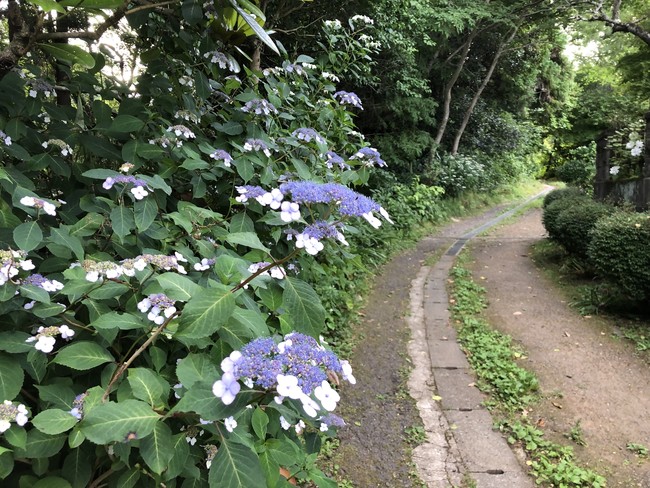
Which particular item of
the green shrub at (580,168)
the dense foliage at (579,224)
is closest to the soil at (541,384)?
the dense foliage at (579,224)

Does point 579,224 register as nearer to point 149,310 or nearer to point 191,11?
point 191,11

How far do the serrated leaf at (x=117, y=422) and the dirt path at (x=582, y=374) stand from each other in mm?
2634

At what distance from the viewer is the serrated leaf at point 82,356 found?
1003 mm

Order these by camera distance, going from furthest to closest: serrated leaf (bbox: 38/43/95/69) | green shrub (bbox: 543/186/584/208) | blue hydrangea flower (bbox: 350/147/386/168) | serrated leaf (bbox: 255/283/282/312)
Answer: green shrub (bbox: 543/186/584/208)
blue hydrangea flower (bbox: 350/147/386/168)
serrated leaf (bbox: 38/43/95/69)
serrated leaf (bbox: 255/283/282/312)

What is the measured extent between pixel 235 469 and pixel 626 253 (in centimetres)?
457

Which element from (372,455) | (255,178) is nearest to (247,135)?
(255,178)

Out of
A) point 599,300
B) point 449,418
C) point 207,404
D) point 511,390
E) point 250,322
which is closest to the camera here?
point 207,404

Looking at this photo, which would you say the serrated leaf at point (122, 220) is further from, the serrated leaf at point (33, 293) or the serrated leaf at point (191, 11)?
the serrated leaf at point (191, 11)

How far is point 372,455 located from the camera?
2611 mm

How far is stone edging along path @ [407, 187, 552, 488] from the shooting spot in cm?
248

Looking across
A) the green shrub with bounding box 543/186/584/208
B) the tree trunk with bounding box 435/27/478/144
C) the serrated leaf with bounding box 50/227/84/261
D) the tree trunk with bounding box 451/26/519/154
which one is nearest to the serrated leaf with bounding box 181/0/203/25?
the serrated leaf with bounding box 50/227/84/261

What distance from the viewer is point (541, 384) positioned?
345cm

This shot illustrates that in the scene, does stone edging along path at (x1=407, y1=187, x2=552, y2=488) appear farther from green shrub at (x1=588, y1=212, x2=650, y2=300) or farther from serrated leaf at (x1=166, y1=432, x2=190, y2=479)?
serrated leaf at (x1=166, y1=432, x2=190, y2=479)

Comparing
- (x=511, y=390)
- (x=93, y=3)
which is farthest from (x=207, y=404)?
(x=511, y=390)
